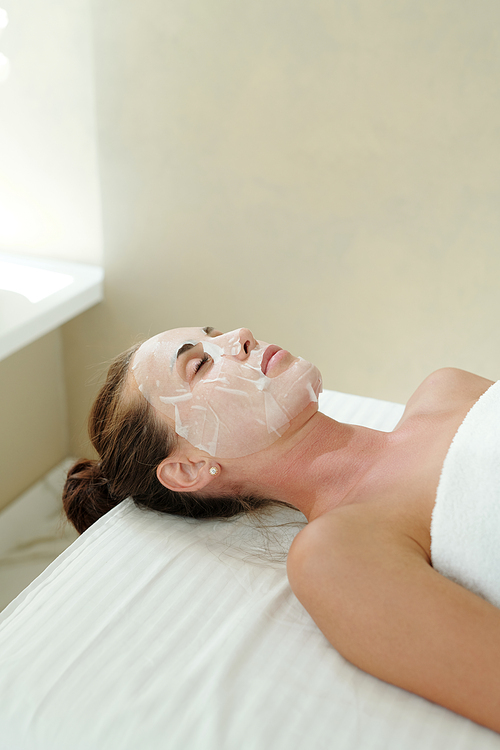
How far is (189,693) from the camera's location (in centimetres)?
80

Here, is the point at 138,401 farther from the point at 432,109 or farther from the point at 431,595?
the point at 432,109

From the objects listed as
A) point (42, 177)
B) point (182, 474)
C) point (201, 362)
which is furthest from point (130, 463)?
point (42, 177)

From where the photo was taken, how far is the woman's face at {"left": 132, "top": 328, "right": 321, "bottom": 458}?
106 cm

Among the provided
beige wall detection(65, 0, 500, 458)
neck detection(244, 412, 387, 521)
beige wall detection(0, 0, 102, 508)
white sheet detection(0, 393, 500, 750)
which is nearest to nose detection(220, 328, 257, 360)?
neck detection(244, 412, 387, 521)

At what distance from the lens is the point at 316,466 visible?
1079 millimetres

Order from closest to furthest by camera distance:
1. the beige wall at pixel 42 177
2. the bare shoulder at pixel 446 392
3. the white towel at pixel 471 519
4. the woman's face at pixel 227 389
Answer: the white towel at pixel 471 519 → the woman's face at pixel 227 389 → the bare shoulder at pixel 446 392 → the beige wall at pixel 42 177

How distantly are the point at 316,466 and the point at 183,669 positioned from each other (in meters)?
0.40

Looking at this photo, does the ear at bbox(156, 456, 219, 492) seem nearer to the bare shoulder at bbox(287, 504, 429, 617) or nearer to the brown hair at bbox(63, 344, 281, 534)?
the brown hair at bbox(63, 344, 281, 534)

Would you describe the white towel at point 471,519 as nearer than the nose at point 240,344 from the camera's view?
Yes

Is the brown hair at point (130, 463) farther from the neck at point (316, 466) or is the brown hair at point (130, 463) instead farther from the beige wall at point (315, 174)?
the beige wall at point (315, 174)

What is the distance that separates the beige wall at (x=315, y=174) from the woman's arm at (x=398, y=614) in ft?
3.33

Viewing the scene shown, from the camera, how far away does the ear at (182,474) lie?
109cm

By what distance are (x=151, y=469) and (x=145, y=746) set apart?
1.58ft

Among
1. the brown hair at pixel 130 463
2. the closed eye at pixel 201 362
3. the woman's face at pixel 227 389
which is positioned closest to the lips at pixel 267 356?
the woman's face at pixel 227 389
